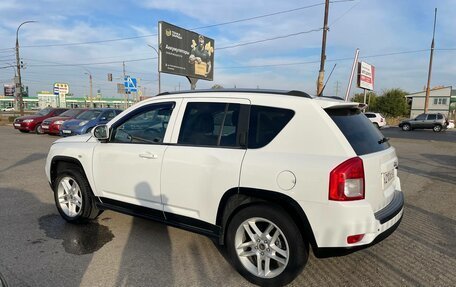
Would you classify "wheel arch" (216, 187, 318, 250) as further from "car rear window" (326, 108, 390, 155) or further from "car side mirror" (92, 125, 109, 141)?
"car side mirror" (92, 125, 109, 141)

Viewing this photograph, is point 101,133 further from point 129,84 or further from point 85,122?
point 129,84

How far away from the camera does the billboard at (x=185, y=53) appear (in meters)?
24.3

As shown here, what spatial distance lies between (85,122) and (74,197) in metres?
12.1

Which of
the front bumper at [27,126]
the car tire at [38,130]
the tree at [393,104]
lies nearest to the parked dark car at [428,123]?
the car tire at [38,130]

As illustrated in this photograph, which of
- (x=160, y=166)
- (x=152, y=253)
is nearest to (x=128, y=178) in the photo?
(x=160, y=166)

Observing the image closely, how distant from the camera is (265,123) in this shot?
333cm

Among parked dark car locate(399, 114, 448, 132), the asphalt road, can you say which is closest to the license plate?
the asphalt road

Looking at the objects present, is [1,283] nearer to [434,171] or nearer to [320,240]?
[320,240]

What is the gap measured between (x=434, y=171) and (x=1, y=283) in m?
10.2

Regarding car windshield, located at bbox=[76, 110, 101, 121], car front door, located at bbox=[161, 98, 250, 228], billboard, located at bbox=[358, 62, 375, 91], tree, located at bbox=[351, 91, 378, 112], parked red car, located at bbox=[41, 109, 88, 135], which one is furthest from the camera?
tree, located at bbox=[351, 91, 378, 112]

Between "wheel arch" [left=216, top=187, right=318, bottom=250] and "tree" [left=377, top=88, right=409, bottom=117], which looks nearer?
"wheel arch" [left=216, top=187, right=318, bottom=250]

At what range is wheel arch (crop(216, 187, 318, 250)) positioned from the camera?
3.03 m

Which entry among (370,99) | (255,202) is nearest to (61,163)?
(255,202)

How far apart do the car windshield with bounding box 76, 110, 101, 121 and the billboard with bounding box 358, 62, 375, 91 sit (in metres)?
25.0
